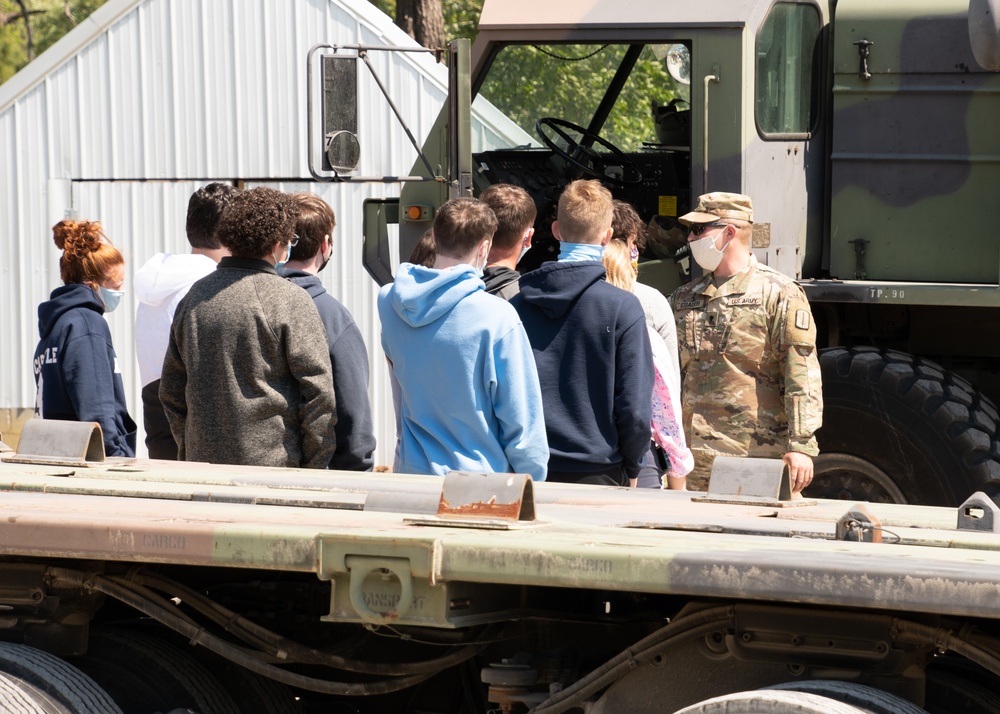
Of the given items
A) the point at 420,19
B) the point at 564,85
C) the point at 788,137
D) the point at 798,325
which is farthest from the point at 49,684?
the point at 420,19

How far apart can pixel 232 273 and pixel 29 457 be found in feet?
2.42

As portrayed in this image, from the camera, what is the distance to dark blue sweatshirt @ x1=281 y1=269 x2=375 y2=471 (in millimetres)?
3891

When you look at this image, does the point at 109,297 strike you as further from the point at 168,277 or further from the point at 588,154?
the point at 588,154

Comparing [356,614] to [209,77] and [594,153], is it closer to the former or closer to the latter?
[594,153]

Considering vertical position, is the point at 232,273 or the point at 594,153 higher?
the point at 594,153

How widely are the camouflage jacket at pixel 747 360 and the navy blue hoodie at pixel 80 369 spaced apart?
202cm

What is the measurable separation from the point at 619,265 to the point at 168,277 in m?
1.58


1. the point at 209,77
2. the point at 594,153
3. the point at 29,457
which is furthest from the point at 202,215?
the point at 209,77

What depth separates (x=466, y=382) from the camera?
367 centimetres

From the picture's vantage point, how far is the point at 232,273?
3836mm

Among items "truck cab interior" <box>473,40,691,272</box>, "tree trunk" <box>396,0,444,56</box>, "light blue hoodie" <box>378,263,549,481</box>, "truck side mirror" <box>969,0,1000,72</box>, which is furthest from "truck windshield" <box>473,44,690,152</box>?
"tree trunk" <box>396,0,444,56</box>

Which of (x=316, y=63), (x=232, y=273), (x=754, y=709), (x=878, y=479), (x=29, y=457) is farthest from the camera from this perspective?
(x=316, y=63)

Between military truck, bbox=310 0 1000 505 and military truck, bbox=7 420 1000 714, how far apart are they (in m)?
2.34

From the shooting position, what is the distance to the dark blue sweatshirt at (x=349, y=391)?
389cm
